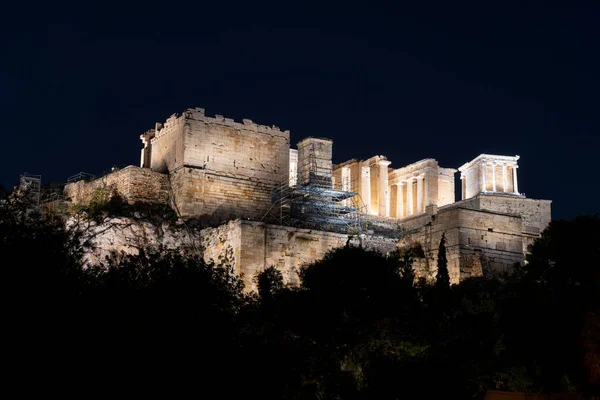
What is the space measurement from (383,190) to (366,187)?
1140mm

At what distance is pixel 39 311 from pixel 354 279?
41.8ft

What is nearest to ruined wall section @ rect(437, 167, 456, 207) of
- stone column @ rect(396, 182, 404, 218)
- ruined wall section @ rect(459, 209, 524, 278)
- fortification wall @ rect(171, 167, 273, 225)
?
stone column @ rect(396, 182, 404, 218)

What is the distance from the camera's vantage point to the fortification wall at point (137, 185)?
46.6 meters

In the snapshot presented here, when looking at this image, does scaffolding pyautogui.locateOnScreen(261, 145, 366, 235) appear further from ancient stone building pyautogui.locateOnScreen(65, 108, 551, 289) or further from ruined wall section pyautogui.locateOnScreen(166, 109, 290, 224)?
ruined wall section pyautogui.locateOnScreen(166, 109, 290, 224)

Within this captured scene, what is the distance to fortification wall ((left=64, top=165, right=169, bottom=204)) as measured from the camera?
153ft

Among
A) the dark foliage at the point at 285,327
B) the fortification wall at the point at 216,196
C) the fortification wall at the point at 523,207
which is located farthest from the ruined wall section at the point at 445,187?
the dark foliage at the point at 285,327

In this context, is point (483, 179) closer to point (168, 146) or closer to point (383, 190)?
point (383, 190)

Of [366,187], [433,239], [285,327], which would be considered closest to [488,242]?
[433,239]

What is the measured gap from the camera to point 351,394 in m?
28.4

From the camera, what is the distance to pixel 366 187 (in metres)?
59.5

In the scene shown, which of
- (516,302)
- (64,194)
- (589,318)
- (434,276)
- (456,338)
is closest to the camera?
(456,338)

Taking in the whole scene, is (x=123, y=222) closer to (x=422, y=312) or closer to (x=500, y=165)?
(x=422, y=312)

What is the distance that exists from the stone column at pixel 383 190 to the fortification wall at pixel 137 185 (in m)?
16.2

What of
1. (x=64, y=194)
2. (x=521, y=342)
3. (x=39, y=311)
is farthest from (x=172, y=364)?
(x=64, y=194)
